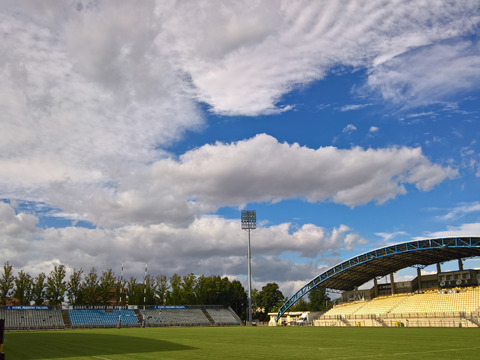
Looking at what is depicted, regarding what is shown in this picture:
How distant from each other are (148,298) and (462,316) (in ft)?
236

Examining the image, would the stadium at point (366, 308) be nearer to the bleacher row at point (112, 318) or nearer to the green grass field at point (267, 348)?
the bleacher row at point (112, 318)

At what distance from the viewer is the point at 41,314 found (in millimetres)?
78750

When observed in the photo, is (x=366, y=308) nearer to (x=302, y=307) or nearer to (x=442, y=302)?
(x=442, y=302)

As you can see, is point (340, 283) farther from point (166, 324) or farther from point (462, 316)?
point (166, 324)

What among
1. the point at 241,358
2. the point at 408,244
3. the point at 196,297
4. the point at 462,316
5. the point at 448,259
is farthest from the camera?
the point at 196,297

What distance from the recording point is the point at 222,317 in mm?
96438

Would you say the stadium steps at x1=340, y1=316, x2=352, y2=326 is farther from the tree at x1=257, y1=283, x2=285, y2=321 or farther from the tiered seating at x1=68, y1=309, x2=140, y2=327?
the tree at x1=257, y1=283, x2=285, y2=321

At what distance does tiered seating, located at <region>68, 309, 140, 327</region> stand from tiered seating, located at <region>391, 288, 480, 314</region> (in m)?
53.0

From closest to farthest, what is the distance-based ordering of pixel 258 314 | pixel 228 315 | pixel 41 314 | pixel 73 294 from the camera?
pixel 41 314
pixel 73 294
pixel 228 315
pixel 258 314

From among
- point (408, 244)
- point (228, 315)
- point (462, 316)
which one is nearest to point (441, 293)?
point (408, 244)

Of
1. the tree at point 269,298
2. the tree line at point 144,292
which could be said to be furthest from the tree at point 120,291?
the tree at point 269,298

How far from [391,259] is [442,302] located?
1061 centimetres

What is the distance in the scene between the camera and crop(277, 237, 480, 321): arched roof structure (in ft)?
208

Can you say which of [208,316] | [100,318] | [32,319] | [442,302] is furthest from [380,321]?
[32,319]
